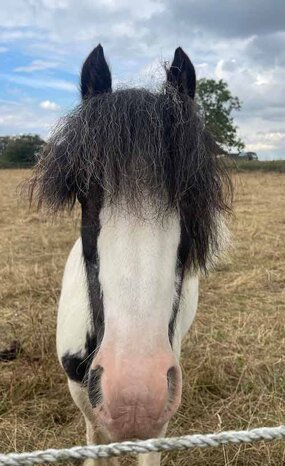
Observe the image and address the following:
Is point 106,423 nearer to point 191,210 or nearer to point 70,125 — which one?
point 191,210

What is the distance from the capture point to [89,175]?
76.7 inches

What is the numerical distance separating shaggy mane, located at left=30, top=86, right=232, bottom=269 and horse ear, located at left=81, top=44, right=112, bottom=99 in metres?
0.13

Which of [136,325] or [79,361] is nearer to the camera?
[136,325]

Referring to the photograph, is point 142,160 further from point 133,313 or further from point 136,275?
point 133,313

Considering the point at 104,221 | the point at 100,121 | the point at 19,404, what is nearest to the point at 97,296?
the point at 104,221

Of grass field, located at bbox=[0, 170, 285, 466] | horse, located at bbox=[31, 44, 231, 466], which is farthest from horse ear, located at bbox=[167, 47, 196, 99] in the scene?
grass field, located at bbox=[0, 170, 285, 466]

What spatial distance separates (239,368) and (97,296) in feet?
8.23

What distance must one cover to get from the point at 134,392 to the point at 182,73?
56.8 inches

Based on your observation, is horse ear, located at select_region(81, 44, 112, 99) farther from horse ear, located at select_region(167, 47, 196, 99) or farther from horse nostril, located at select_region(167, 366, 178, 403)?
horse nostril, located at select_region(167, 366, 178, 403)

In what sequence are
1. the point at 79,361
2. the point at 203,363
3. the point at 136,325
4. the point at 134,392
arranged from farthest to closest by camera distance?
the point at 203,363 < the point at 79,361 < the point at 136,325 < the point at 134,392

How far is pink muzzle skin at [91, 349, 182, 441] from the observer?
1538 mm

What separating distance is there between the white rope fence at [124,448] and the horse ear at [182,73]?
148 cm

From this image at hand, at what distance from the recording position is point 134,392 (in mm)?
1532

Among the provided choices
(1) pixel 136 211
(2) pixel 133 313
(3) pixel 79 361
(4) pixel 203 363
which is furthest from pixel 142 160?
(4) pixel 203 363
